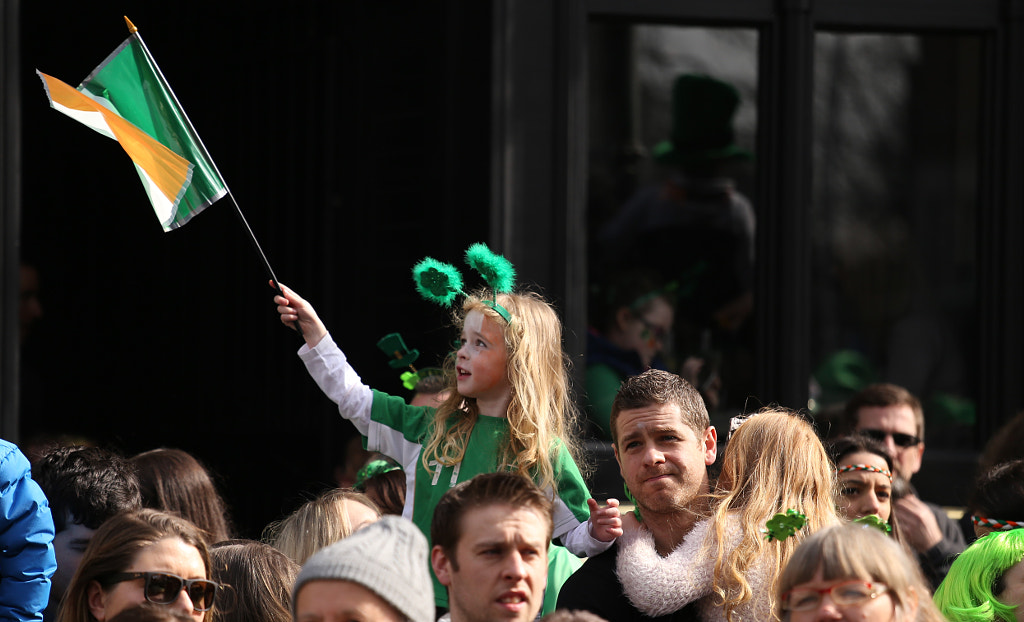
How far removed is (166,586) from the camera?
3205 millimetres

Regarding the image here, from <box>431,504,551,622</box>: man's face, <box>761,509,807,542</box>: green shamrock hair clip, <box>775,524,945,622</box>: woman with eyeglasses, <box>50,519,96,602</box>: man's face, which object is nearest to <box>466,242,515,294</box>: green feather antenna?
<box>431,504,551,622</box>: man's face

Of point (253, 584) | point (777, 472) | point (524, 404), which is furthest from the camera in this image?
point (524, 404)

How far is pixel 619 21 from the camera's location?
5633 millimetres

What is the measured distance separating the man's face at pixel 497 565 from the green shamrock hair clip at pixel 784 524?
64 centimetres

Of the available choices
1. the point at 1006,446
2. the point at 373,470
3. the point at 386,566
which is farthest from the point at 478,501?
the point at 1006,446

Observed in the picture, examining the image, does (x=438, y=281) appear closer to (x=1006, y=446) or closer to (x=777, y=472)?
(x=777, y=472)

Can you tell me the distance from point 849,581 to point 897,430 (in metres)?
2.58

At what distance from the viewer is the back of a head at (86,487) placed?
3977 millimetres

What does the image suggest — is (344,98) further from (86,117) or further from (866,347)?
(866,347)

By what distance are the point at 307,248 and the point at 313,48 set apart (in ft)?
3.56

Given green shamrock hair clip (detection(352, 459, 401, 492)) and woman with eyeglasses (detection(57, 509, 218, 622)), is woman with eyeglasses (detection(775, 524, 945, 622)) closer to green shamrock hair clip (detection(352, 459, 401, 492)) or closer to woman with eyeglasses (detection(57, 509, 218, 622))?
woman with eyeglasses (detection(57, 509, 218, 622))

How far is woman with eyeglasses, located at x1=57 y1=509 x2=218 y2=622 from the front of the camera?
10.5 ft

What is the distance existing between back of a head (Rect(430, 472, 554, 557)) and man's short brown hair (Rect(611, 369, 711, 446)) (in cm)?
64

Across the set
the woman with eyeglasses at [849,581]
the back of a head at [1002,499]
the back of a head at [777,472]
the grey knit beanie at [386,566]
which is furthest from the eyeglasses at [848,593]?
the back of a head at [1002,499]
